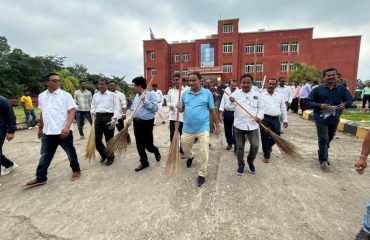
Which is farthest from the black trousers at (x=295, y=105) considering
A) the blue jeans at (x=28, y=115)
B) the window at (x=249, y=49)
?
the window at (x=249, y=49)

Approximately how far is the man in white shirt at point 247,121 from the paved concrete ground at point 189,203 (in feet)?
1.11

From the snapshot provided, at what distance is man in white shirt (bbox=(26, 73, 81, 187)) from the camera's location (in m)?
3.36

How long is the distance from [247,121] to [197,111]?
0.83 metres

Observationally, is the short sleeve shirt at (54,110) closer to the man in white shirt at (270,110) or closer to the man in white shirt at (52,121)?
the man in white shirt at (52,121)

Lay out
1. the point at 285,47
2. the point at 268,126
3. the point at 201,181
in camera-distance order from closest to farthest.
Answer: the point at 201,181 → the point at 268,126 → the point at 285,47

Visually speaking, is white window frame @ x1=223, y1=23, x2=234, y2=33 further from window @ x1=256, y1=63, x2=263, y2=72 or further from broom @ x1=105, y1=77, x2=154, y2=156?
broom @ x1=105, y1=77, x2=154, y2=156

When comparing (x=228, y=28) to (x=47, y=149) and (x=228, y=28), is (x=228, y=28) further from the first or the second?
(x=47, y=149)

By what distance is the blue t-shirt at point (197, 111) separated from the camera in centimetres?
330

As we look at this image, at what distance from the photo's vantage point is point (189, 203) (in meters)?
2.75

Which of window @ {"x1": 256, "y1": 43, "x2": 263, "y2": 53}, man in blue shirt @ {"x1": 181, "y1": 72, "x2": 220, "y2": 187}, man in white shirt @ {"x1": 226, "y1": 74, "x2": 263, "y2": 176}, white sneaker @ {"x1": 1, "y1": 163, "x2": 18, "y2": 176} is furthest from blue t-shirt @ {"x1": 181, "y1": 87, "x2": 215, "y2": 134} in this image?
window @ {"x1": 256, "y1": 43, "x2": 263, "y2": 53}

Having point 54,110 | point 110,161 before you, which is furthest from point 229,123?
point 54,110

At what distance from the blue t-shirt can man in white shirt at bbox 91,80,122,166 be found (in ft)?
5.22

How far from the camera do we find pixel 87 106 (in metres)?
6.49

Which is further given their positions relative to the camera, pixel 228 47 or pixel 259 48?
pixel 228 47
